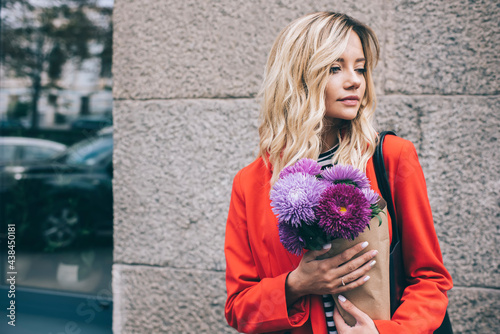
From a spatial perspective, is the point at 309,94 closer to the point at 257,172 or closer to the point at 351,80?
the point at 351,80

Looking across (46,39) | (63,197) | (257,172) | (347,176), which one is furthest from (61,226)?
(347,176)

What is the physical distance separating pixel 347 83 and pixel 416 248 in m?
0.60

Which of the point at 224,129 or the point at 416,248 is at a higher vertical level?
the point at 224,129

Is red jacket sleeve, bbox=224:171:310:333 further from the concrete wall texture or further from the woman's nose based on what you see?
the concrete wall texture

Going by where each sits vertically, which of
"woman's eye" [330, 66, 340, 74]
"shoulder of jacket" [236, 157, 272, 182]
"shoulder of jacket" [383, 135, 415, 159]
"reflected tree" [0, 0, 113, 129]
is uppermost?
"reflected tree" [0, 0, 113, 129]

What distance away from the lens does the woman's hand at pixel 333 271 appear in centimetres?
126

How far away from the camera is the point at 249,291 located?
1.48 meters

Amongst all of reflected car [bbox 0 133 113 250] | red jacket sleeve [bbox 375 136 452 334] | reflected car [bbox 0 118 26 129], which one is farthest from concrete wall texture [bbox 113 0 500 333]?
reflected car [bbox 0 118 26 129]

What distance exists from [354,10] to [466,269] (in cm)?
165

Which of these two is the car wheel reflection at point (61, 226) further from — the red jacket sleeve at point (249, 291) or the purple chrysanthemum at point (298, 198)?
the purple chrysanthemum at point (298, 198)

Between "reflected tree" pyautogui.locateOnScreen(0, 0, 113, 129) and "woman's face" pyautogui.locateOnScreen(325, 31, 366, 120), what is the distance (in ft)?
11.4

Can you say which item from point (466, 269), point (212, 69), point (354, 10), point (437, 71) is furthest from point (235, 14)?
point (466, 269)

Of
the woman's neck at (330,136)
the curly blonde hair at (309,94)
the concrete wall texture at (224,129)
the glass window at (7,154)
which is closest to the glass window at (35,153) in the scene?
the glass window at (7,154)

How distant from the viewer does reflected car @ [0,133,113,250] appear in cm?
432
